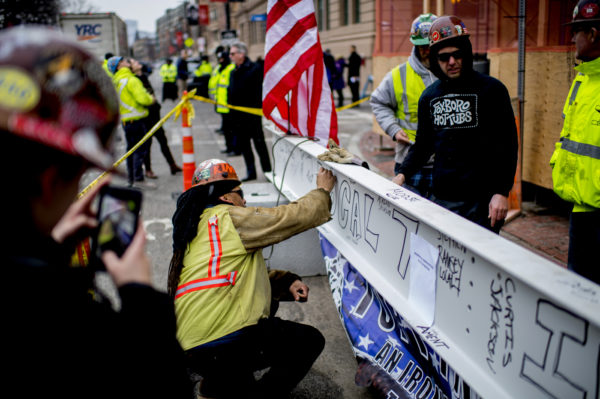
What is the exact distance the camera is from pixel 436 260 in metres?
2.38

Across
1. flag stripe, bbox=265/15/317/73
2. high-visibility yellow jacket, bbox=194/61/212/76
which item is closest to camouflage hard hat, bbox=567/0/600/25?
flag stripe, bbox=265/15/317/73

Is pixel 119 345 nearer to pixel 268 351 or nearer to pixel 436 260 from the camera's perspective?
pixel 436 260

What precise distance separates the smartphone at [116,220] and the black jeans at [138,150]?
24.9ft

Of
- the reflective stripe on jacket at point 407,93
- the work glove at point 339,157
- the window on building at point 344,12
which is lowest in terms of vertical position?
the work glove at point 339,157

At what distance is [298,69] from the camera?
468 centimetres

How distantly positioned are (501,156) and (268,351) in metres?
1.71

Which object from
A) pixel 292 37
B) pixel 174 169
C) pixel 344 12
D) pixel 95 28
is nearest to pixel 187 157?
pixel 292 37

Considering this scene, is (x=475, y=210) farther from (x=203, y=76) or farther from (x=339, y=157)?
(x=203, y=76)

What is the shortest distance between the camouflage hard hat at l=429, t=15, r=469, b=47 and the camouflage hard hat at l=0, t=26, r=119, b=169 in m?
2.55

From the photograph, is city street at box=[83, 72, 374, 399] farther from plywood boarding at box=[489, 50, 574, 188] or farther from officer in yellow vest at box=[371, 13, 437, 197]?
plywood boarding at box=[489, 50, 574, 188]

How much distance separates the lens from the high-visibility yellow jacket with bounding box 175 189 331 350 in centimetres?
269

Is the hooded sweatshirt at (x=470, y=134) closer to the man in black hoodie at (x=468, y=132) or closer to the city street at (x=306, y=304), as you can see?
the man in black hoodie at (x=468, y=132)

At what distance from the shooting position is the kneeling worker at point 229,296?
8.83 ft

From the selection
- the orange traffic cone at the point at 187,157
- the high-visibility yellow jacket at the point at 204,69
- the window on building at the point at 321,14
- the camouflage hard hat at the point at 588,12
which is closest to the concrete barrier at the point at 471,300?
the camouflage hard hat at the point at 588,12
